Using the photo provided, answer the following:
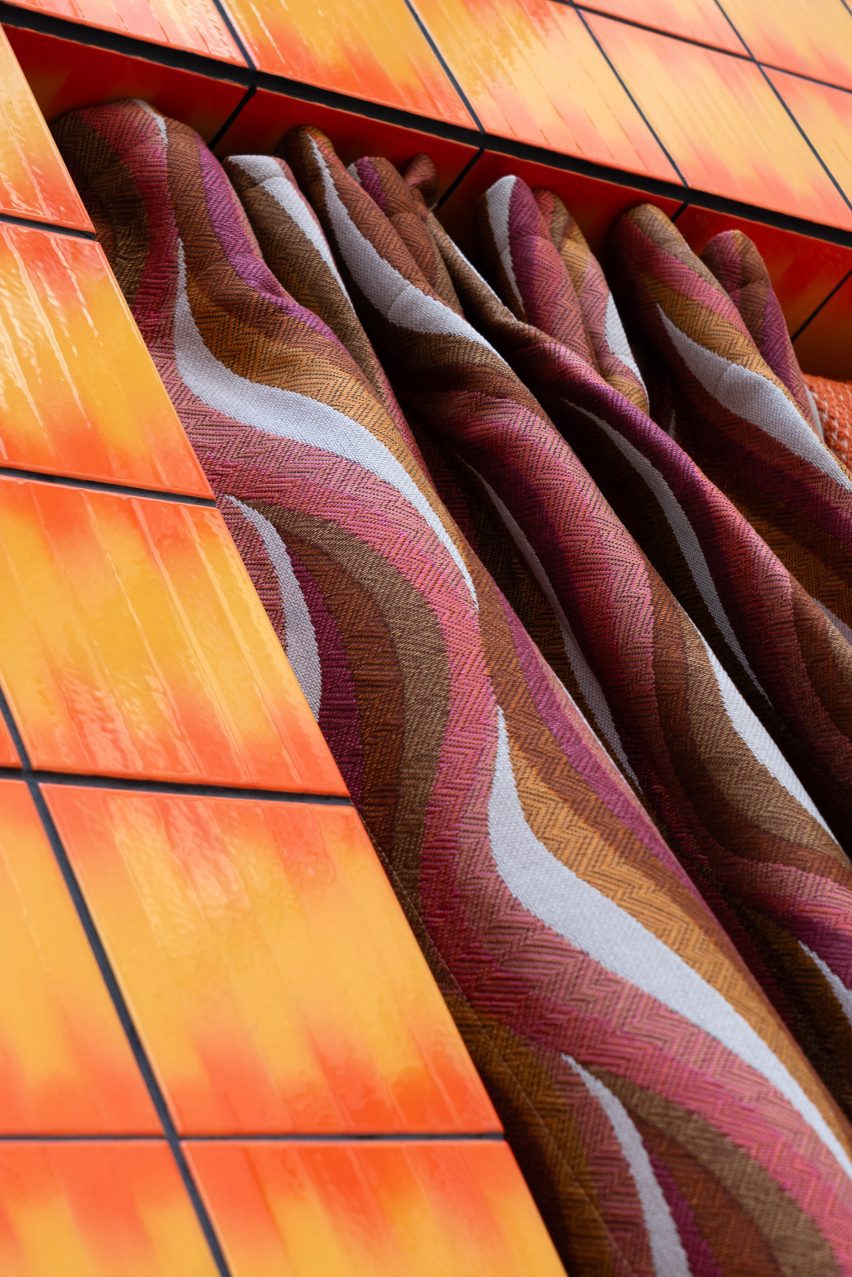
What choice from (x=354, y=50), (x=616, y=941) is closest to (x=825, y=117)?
(x=354, y=50)

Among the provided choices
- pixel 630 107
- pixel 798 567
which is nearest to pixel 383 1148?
pixel 798 567

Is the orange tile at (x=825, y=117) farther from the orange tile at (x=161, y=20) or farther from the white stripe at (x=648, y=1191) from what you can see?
the white stripe at (x=648, y=1191)

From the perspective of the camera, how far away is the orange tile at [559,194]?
127cm

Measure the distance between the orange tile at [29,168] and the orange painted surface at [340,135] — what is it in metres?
0.24

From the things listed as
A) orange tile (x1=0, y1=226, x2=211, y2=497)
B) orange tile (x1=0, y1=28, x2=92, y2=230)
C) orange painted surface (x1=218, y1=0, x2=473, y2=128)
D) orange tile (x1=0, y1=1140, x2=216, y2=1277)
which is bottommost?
orange tile (x1=0, y1=1140, x2=216, y2=1277)

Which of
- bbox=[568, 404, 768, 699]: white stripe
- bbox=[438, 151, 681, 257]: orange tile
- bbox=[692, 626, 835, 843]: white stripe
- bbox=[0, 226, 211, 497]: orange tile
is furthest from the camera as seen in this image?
bbox=[438, 151, 681, 257]: orange tile

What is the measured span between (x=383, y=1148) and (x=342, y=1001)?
2.5 inches

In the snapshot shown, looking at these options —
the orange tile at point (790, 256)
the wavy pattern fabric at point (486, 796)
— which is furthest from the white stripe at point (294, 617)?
the orange tile at point (790, 256)

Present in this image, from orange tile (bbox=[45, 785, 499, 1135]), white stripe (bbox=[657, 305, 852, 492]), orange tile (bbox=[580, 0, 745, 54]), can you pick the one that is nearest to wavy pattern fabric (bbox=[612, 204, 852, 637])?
white stripe (bbox=[657, 305, 852, 492])

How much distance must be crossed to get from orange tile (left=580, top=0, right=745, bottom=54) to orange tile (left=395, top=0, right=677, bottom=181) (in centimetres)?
7

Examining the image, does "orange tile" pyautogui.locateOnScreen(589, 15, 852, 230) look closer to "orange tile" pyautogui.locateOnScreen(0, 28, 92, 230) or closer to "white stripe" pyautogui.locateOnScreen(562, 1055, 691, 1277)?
"orange tile" pyautogui.locateOnScreen(0, 28, 92, 230)

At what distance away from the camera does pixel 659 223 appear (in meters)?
1.30

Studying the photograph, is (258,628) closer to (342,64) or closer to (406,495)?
(406,495)

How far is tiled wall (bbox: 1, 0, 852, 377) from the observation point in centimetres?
110
